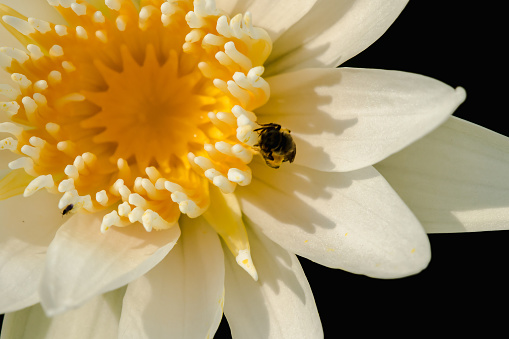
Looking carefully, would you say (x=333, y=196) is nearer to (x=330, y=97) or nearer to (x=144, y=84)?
(x=330, y=97)

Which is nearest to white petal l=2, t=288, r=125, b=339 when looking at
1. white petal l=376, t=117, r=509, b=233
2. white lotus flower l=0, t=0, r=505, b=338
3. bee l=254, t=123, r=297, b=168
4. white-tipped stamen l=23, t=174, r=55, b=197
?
white lotus flower l=0, t=0, r=505, b=338

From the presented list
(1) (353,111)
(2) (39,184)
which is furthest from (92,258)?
(1) (353,111)

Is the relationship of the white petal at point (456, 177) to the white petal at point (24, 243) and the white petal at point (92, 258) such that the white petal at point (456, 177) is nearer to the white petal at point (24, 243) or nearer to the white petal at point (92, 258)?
the white petal at point (92, 258)

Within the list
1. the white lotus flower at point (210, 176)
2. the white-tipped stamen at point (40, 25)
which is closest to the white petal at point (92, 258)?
the white lotus flower at point (210, 176)

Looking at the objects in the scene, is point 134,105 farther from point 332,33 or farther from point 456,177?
point 456,177

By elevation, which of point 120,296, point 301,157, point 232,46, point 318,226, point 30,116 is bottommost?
point 120,296

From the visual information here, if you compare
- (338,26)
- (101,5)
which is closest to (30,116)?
(101,5)
